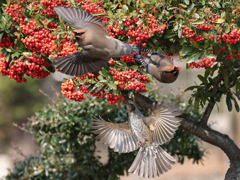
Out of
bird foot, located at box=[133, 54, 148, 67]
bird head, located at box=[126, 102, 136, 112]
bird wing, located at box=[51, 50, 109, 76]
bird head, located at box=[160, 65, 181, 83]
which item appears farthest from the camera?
bird head, located at box=[126, 102, 136, 112]

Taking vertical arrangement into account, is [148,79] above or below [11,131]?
above

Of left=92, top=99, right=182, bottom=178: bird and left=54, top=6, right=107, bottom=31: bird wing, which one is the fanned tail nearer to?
left=92, top=99, right=182, bottom=178: bird

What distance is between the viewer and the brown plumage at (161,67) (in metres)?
1.57

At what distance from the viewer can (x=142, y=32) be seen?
74.6 inches

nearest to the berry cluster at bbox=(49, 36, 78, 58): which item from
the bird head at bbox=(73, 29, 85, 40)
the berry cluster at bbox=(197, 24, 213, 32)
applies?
the bird head at bbox=(73, 29, 85, 40)

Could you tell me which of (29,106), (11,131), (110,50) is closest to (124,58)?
(110,50)

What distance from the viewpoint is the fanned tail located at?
2.56 m

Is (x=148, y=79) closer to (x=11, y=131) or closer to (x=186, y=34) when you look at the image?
(x=186, y=34)

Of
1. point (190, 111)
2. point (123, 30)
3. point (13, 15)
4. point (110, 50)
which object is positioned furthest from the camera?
point (190, 111)

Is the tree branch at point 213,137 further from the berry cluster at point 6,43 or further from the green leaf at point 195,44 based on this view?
the berry cluster at point 6,43

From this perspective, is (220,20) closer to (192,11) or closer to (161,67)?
(192,11)

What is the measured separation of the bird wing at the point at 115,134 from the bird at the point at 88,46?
861 millimetres

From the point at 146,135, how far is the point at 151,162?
0.87ft

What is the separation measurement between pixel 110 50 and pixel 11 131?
20.2 ft
